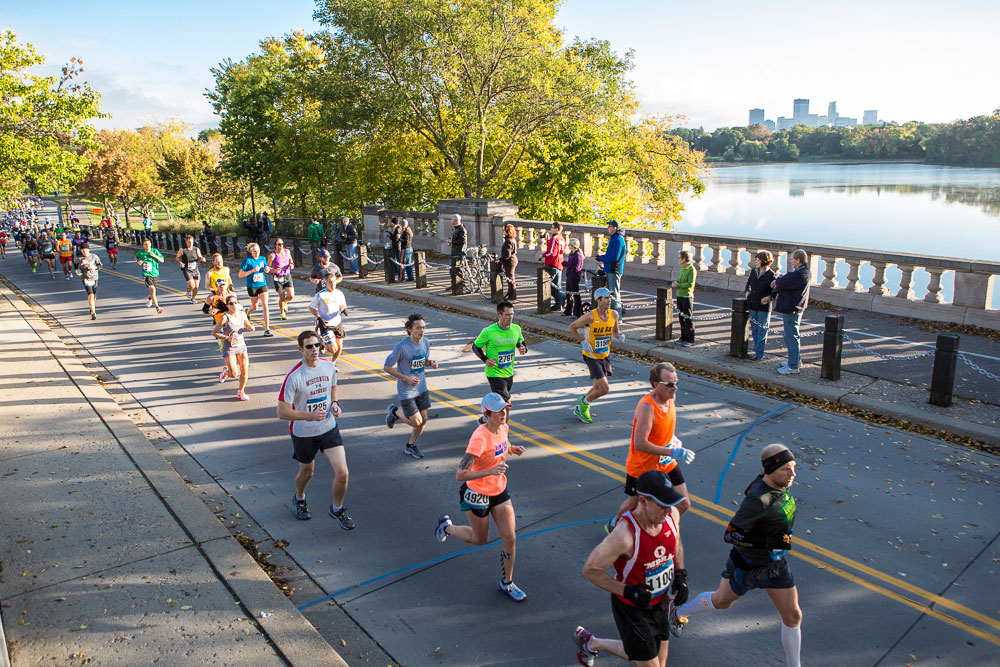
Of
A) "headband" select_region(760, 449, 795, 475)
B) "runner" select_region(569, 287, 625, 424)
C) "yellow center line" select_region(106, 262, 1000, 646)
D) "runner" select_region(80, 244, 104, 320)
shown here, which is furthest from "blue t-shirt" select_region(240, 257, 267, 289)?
"headband" select_region(760, 449, 795, 475)

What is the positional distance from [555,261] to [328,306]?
19.5 feet

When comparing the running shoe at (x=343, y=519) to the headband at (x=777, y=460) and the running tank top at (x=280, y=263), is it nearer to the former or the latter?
the headband at (x=777, y=460)

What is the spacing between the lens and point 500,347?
8.38m

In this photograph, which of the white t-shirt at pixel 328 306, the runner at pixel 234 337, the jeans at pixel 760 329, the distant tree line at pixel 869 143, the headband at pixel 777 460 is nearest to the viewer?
the headband at pixel 777 460

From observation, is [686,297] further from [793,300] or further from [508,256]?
[508,256]

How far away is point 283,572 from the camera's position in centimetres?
612

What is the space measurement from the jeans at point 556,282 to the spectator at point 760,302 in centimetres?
501

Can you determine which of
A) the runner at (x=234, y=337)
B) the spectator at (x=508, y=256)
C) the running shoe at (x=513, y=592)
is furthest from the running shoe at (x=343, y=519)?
the spectator at (x=508, y=256)

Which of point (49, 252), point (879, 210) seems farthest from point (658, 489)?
point (49, 252)

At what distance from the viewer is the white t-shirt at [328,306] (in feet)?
39.9

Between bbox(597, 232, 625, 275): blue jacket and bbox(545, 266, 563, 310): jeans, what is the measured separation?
1.39 meters

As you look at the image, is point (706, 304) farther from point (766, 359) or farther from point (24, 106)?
point (24, 106)

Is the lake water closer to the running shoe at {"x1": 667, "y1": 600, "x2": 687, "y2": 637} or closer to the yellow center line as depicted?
the yellow center line

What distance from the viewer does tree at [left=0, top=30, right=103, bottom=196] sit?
19.8m
